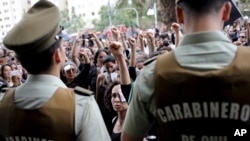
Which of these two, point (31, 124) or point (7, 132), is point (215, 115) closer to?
point (31, 124)

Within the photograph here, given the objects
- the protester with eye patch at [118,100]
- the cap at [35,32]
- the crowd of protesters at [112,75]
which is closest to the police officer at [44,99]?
the cap at [35,32]

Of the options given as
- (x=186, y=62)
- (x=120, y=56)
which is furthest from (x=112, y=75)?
(x=186, y=62)

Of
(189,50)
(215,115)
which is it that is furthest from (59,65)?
(215,115)

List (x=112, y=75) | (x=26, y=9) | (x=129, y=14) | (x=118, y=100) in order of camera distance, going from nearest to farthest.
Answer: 1. (x=118, y=100)
2. (x=112, y=75)
3. (x=129, y=14)
4. (x=26, y=9)

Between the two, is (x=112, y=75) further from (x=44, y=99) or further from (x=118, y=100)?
(x=44, y=99)

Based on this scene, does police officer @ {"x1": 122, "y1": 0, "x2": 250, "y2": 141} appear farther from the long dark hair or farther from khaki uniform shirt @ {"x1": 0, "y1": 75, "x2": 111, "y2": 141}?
the long dark hair

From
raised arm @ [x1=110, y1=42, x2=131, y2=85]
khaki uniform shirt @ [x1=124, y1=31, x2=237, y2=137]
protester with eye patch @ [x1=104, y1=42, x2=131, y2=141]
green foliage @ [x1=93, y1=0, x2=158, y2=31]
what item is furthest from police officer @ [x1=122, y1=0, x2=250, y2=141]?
green foliage @ [x1=93, y1=0, x2=158, y2=31]

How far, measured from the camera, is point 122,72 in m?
2.49

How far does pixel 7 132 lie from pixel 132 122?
1.78 ft

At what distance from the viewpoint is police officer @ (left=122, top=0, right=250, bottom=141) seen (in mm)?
1253

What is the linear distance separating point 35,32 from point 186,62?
622 millimetres

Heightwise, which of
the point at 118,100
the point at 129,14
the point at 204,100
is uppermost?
the point at 204,100

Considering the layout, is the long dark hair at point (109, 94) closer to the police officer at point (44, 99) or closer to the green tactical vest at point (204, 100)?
the police officer at point (44, 99)

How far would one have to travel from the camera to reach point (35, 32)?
5.11 feet
